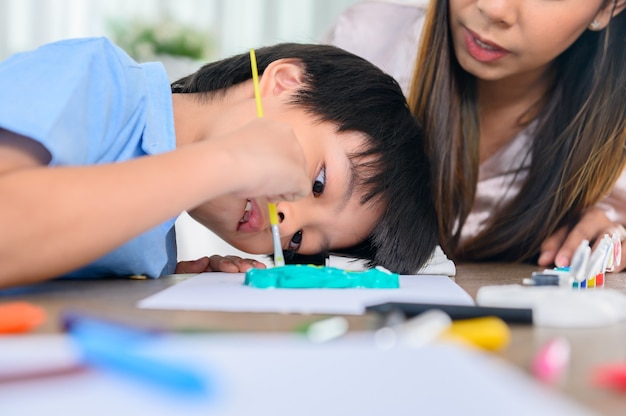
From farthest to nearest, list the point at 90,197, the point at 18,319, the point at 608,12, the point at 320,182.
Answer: the point at 608,12 < the point at 320,182 < the point at 90,197 < the point at 18,319

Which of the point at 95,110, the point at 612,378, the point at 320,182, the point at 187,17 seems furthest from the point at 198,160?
the point at 187,17

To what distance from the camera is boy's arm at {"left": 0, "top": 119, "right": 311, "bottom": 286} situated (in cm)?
62

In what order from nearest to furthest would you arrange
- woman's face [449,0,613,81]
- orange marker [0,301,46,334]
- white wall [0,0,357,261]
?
1. orange marker [0,301,46,334]
2. woman's face [449,0,613,81]
3. white wall [0,0,357,261]

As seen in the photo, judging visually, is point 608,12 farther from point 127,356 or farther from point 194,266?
point 127,356

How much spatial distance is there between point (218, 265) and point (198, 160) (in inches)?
15.6

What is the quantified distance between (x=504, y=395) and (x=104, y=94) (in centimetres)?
63

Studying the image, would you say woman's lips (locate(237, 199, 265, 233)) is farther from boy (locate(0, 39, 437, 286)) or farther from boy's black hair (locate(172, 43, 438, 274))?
boy's black hair (locate(172, 43, 438, 274))

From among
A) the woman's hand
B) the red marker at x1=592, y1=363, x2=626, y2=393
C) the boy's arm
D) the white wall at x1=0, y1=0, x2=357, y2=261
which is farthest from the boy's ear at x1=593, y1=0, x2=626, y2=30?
the white wall at x1=0, y1=0, x2=357, y2=261

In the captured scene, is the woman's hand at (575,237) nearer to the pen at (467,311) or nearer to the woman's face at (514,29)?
the woman's face at (514,29)

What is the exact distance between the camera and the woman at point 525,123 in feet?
4.11

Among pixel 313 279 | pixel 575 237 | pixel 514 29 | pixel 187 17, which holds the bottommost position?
pixel 575 237

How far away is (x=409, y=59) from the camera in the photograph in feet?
5.57

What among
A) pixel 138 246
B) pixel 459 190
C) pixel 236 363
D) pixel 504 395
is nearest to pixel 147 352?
pixel 236 363

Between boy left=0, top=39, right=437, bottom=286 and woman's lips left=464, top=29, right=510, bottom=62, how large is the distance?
0.67ft
